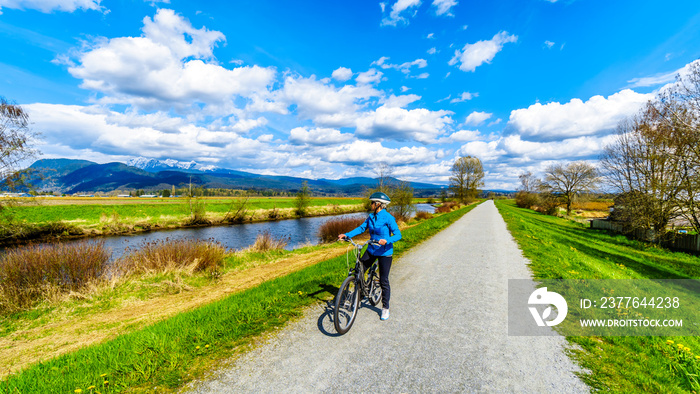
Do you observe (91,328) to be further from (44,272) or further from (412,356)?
(412,356)

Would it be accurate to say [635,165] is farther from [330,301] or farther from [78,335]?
[78,335]

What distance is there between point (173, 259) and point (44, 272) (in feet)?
→ 11.9

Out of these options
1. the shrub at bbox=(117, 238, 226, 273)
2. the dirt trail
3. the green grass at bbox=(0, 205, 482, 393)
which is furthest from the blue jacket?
the shrub at bbox=(117, 238, 226, 273)

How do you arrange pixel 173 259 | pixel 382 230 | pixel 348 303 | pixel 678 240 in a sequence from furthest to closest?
pixel 678 240 < pixel 173 259 < pixel 382 230 < pixel 348 303

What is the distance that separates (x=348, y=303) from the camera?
16.6ft

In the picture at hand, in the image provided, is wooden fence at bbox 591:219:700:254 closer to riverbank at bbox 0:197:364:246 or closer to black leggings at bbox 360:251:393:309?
black leggings at bbox 360:251:393:309

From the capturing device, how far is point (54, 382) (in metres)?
3.48

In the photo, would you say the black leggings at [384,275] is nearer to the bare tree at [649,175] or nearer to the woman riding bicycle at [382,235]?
the woman riding bicycle at [382,235]

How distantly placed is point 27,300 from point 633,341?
14815 mm

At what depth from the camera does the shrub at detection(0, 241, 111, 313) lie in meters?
7.86

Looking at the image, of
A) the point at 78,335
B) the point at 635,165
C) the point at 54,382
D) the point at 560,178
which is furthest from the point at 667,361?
the point at 560,178

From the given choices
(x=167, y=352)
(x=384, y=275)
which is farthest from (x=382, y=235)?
(x=167, y=352)

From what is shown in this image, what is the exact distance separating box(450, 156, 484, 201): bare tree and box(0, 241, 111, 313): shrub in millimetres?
59227
